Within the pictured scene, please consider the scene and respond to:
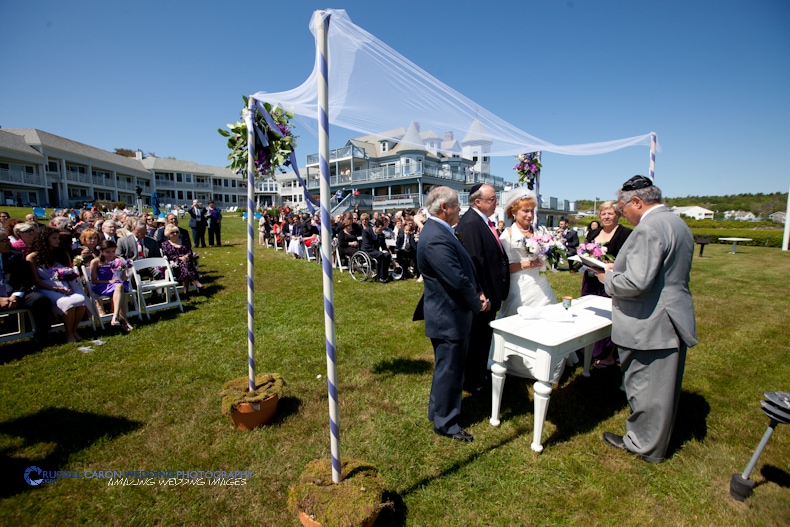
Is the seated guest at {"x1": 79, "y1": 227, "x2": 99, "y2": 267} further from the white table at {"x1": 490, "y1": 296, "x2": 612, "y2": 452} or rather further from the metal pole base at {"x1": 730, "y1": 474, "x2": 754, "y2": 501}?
the metal pole base at {"x1": 730, "y1": 474, "x2": 754, "y2": 501}

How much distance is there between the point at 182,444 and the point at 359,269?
24.5 feet

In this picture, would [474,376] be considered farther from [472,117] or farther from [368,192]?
[368,192]

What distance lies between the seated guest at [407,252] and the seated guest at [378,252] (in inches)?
15.2

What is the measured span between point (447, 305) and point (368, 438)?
1372 millimetres

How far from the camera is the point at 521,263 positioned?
396 cm

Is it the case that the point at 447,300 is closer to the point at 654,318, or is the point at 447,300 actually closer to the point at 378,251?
the point at 654,318

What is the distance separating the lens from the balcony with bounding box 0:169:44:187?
32.4 meters

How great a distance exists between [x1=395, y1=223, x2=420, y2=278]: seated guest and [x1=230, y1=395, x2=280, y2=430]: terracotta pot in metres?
6.95

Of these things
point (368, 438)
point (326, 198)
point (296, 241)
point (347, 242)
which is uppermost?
point (326, 198)

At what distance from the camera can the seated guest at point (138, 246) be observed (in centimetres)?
701

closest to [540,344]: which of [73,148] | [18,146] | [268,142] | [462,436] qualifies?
[462,436]

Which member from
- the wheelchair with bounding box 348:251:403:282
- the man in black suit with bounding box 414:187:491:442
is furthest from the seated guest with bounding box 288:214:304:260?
the man in black suit with bounding box 414:187:491:442

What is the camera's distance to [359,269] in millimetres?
10352

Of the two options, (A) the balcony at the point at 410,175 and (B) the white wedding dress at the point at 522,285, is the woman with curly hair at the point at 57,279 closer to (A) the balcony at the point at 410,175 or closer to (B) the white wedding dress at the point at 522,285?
(B) the white wedding dress at the point at 522,285
